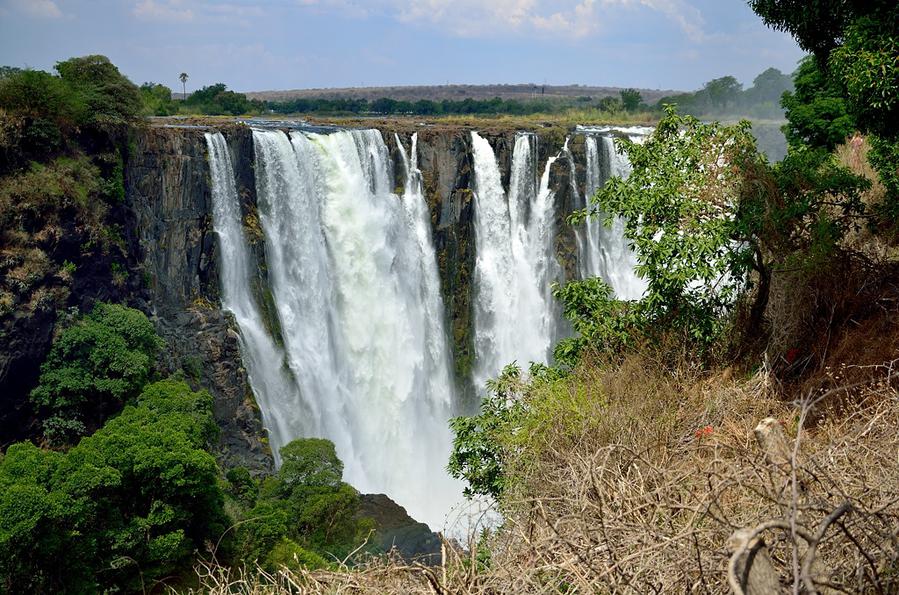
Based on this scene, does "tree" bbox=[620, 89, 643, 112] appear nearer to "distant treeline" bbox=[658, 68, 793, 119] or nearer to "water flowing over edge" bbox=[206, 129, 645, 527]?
"distant treeline" bbox=[658, 68, 793, 119]

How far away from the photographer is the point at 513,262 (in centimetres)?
2544

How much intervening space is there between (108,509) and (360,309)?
11.2 metres

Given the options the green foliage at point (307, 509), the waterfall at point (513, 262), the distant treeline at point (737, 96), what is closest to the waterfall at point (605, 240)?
the waterfall at point (513, 262)

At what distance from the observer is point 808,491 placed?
3.30m

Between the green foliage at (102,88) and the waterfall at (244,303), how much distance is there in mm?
1895

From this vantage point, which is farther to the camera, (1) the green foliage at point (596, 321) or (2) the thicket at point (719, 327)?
(1) the green foliage at point (596, 321)

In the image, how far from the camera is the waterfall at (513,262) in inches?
980

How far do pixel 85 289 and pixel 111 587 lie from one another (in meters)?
7.70

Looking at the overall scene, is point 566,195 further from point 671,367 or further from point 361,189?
point 671,367

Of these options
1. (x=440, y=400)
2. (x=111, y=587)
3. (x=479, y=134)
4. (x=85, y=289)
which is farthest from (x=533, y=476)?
(x=479, y=134)

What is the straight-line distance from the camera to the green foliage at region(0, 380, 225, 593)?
10133mm

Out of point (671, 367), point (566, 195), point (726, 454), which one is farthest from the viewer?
point (566, 195)

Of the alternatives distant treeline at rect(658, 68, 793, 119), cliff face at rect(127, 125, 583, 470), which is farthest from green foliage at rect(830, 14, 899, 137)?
distant treeline at rect(658, 68, 793, 119)

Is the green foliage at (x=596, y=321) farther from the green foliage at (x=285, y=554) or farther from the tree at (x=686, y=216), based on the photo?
the green foliage at (x=285, y=554)
